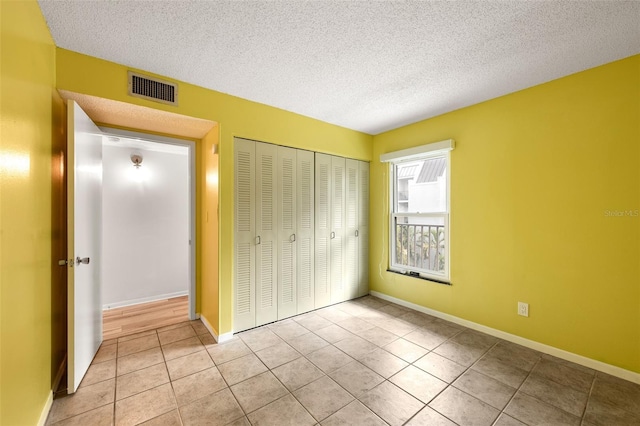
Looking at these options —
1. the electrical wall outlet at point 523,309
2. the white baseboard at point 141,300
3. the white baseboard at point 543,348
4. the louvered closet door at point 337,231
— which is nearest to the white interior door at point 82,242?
the white baseboard at point 141,300

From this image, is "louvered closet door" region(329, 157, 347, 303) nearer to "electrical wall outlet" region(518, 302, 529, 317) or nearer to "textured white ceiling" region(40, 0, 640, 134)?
"textured white ceiling" region(40, 0, 640, 134)

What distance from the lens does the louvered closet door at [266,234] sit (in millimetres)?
2957

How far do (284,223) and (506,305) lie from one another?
250cm

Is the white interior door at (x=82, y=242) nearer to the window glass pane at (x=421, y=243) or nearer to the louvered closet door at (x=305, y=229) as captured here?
the louvered closet door at (x=305, y=229)

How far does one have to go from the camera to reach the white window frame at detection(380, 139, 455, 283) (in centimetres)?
316

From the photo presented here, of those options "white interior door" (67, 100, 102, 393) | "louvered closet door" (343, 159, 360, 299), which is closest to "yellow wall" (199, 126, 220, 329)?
"white interior door" (67, 100, 102, 393)

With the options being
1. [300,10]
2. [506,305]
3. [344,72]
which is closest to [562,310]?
[506,305]

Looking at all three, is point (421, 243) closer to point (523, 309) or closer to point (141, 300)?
point (523, 309)

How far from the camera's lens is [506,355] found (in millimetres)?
2387

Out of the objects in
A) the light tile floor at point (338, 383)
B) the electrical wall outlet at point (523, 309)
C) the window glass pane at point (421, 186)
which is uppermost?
the window glass pane at point (421, 186)

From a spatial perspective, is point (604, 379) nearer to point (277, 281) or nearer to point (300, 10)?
point (277, 281)

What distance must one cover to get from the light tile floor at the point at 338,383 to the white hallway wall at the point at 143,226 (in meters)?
1.36

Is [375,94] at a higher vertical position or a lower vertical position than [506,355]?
higher

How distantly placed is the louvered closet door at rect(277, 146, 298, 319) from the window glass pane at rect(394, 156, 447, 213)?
1578 mm
